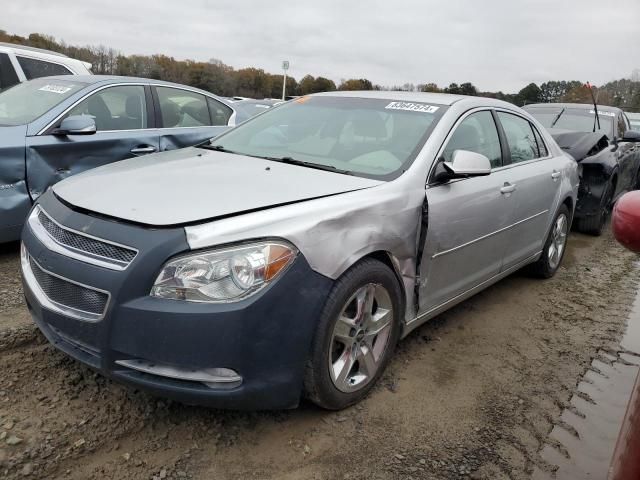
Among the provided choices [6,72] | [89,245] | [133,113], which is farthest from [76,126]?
[6,72]

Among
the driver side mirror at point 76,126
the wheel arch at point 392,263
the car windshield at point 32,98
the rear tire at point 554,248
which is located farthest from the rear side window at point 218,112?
the wheel arch at point 392,263

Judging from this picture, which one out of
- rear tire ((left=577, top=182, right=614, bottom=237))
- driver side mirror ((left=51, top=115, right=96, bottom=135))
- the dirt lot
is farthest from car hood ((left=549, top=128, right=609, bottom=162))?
driver side mirror ((left=51, top=115, right=96, bottom=135))

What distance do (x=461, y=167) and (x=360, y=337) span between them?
43.9 inches

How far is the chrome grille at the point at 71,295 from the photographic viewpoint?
6.98 ft

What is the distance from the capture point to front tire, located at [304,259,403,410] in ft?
7.77

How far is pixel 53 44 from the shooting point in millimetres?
45156

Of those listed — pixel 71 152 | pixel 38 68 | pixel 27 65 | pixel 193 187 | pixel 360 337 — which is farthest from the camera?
pixel 38 68

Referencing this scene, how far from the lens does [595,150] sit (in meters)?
6.84

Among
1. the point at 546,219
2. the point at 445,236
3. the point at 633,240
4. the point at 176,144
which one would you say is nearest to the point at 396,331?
the point at 445,236

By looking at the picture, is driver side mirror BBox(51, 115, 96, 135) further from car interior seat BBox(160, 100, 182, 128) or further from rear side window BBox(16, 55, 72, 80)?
rear side window BBox(16, 55, 72, 80)

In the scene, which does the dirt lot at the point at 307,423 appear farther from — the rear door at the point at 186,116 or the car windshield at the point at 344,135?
the rear door at the point at 186,116

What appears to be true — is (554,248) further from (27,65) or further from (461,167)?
(27,65)

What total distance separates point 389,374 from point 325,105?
1.89 m

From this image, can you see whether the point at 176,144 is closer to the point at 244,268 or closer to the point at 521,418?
the point at 244,268
